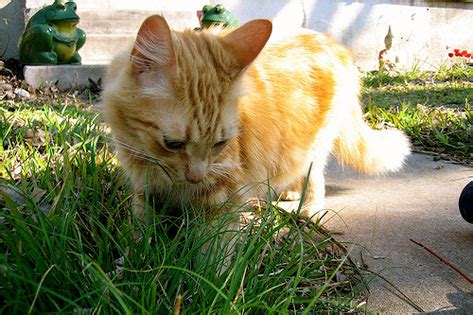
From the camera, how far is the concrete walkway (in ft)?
5.56

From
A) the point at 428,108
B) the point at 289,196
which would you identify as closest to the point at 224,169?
the point at 289,196

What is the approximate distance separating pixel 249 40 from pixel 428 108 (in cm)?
Answer: 308

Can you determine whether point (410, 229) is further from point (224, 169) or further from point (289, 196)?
point (224, 169)

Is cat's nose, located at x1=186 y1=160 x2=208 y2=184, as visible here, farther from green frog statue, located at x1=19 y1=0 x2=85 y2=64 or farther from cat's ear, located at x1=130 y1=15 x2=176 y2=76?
green frog statue, located at x1=19 y1=0 x2=85 y2=64

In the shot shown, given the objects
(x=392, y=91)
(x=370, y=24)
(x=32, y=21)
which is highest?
(x=32, y=21)

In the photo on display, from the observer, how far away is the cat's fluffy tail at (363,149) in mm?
2770

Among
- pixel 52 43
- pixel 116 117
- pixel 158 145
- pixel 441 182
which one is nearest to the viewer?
pixel 158 145

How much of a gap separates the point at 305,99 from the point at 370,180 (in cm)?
93

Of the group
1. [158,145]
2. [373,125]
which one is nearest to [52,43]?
[373,125]

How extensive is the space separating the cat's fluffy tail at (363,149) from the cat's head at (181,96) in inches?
41.6

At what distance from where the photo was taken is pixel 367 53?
22.8 ft

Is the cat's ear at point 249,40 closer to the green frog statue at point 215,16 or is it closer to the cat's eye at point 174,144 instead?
the cat's eye at point 174,144

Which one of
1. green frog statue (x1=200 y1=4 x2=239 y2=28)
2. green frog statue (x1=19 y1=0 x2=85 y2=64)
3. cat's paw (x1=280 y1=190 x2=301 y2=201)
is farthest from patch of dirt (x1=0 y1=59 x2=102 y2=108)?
cat's paw (x1=280 y1=190 x2=301 y2=201)

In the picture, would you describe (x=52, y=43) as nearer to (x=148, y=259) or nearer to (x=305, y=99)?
(x=305, y=99)
